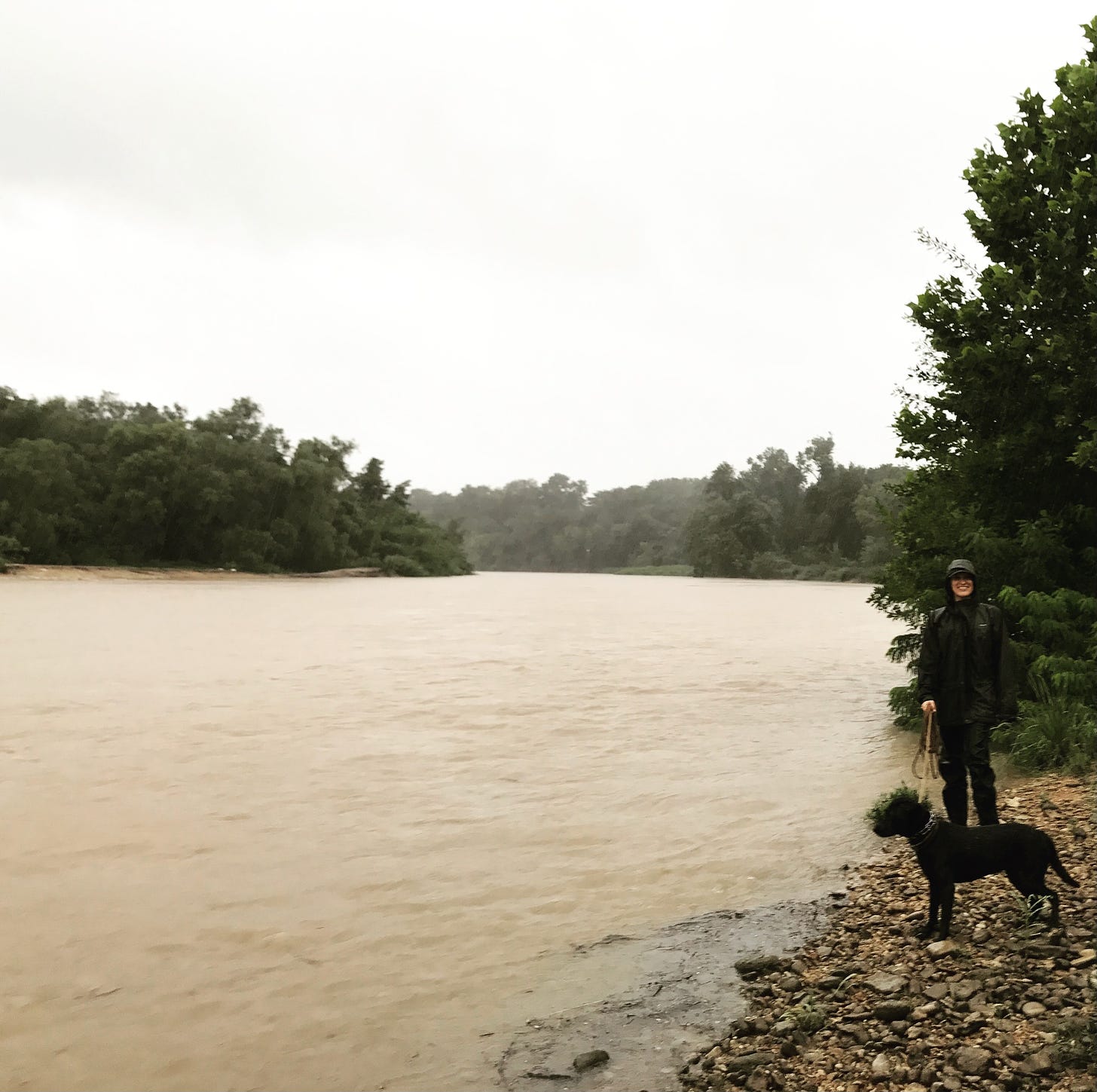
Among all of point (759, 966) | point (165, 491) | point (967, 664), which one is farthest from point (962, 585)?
point (165, 491)

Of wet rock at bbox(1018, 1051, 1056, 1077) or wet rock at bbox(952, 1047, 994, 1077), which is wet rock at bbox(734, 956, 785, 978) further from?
wet rock at bbox(1018, 1051, 1056, 1077)

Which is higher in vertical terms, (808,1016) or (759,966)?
(808,1016)

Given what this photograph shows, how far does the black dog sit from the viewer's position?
5023mm

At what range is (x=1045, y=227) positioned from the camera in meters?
11.3

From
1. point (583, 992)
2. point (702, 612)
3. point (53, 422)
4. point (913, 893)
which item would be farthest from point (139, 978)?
point (53, 422)

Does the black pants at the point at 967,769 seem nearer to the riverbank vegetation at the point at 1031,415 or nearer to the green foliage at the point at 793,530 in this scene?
the riverbank vegetation at the point at 1031,415

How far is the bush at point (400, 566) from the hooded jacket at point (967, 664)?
9105cm

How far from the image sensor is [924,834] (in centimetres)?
519

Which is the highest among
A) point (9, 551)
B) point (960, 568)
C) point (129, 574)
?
point (9, 551)

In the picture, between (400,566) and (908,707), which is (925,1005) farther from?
(400,566)

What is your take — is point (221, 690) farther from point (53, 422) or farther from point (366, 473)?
point (366, 473)

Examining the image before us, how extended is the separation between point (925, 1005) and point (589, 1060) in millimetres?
1664

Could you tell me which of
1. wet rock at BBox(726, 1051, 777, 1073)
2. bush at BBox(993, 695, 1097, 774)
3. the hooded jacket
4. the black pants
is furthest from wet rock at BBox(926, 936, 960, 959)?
bush at BBox(993, 695, 1097, 774)

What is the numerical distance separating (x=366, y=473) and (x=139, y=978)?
105 metres
